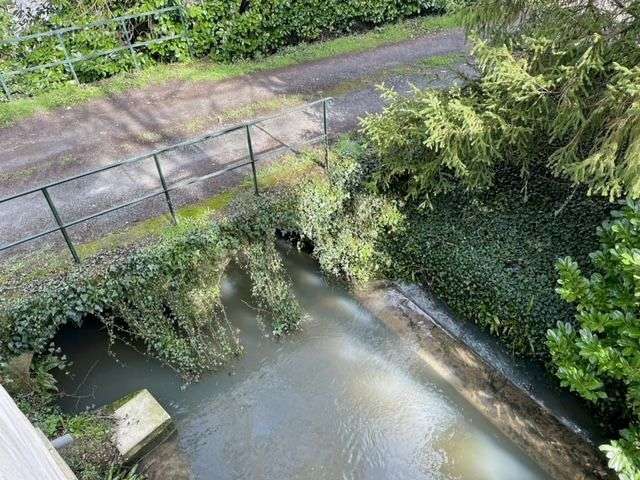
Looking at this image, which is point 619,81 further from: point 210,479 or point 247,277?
point 210,479

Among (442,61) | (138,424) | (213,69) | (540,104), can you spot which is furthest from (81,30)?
(540,104)

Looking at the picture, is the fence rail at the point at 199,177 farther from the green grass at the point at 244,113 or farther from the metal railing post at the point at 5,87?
the metal railing post at the point at 5,87

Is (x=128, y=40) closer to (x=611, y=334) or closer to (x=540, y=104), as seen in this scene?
(x=540, y=104)

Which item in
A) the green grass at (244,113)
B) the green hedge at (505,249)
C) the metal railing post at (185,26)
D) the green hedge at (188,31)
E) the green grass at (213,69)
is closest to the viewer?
the green hedge at (505,249)

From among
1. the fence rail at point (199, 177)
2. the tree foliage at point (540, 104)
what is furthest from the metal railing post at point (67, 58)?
the tree foliage at point (540, 104)

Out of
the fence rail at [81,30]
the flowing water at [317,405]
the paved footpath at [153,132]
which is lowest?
the flowing water at [317,405]
